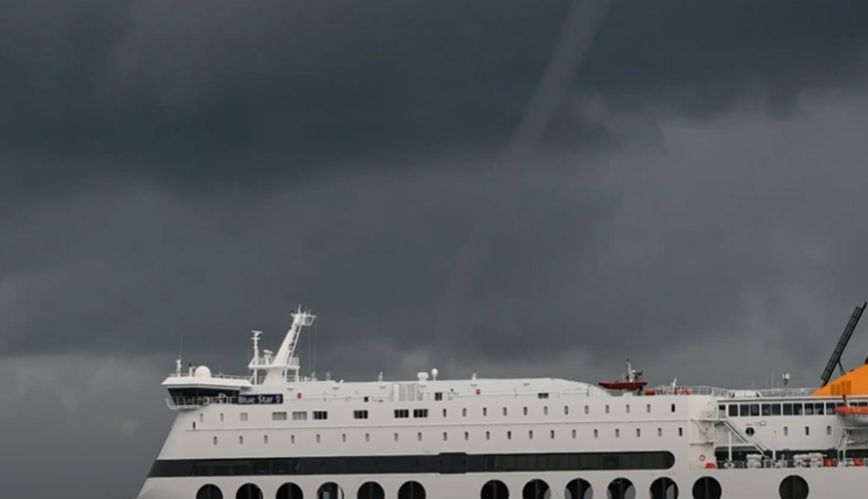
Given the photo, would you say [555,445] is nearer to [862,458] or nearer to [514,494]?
[514,494]

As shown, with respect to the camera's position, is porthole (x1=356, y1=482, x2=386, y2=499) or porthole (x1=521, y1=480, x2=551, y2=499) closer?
porthole (x1=521, y1=480, x2=551, y2=499)

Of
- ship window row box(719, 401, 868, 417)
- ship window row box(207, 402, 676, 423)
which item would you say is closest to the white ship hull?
ship window row box(207, 402, 676, 423)

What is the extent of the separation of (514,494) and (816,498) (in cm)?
1239

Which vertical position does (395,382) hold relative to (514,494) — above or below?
above

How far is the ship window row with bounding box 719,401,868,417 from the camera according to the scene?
231 ft

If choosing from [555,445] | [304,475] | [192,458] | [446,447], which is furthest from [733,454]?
[192,458]

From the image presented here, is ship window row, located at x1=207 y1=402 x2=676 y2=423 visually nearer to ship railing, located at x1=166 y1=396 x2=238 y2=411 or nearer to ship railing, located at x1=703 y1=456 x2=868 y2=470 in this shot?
ship railing, located at x1=703 y1=456 x2=868 y2=470

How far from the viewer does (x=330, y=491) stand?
71875 millimetres

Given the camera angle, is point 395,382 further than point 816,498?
Yes

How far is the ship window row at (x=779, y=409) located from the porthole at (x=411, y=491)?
43.1 ft

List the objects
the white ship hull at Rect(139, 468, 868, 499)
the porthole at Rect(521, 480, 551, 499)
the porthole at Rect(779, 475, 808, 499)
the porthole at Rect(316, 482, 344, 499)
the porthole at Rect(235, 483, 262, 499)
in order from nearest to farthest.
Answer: the white ship hull at Rect(139, 468, 868, 499), the porthole at Rect(779, 475, 808, 499), the porthole at Rect(521, 480, 551, 499), the porthole at Rect(316, 482, 344, 499), the porthole at Rect(235, 483, 262, 499)

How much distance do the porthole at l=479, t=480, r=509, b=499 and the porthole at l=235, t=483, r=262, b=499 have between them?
9.79m

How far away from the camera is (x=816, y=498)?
223 ft

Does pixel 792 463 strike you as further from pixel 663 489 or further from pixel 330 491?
pixel 330 491
